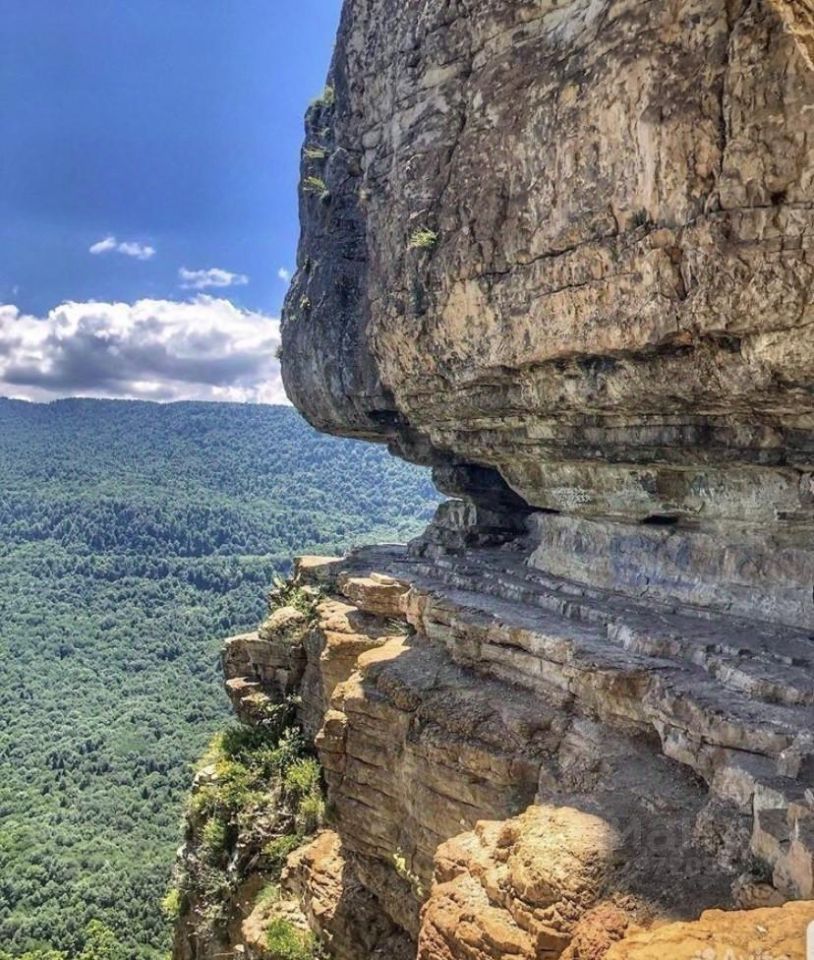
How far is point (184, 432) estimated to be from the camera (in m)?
162

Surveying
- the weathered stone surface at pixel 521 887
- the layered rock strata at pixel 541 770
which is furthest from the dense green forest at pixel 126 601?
the weathered stone surface at pixel 521 887

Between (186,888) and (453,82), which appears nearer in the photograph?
(453,82)

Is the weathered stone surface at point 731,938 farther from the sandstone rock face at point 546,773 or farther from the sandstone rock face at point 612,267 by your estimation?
the sandstone rock face at point 612,267

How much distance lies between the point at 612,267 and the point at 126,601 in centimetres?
10018

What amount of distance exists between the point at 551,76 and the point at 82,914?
4500 cm

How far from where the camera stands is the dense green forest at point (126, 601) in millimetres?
43406

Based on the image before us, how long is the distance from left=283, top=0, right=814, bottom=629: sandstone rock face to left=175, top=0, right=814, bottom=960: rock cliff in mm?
50

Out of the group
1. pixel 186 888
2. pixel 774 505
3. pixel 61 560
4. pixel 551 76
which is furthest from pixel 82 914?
pixel 61 560

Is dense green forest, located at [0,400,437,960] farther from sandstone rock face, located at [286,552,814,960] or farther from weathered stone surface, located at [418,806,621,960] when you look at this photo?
weathered stone surface, located at [418,806,621,960]

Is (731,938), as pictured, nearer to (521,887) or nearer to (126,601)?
(521,887)

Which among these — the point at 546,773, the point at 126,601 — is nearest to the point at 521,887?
the point at 546,773

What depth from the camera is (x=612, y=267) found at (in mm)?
11148

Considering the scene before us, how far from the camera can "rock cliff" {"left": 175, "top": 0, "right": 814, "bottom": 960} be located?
23.8 ft

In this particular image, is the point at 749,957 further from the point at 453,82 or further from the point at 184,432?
the point at 184,432
